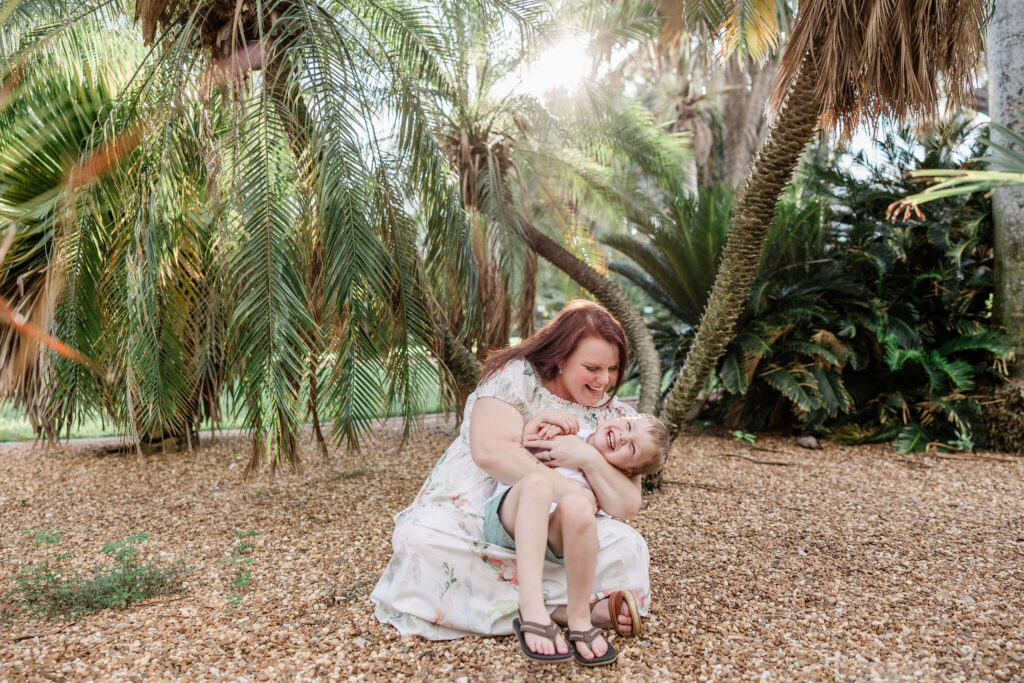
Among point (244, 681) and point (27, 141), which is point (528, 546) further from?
point (27, 141)

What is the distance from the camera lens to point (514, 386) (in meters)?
2.72

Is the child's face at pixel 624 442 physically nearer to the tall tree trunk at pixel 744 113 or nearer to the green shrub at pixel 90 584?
the green shrub at pixel 90 584

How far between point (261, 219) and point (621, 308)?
114 inches

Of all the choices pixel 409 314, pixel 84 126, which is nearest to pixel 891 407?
pixel 409 314

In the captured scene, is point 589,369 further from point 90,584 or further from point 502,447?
point 90,584

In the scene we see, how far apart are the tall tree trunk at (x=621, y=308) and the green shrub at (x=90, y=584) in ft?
10.2

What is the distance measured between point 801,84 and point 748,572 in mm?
2387

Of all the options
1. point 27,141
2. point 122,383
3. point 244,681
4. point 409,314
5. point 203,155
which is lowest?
point 244,681

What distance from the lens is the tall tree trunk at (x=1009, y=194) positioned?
5.60 m

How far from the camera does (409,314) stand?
13.2 feet

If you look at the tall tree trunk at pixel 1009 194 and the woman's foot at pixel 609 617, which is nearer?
the woman's foot at pixel 609 617

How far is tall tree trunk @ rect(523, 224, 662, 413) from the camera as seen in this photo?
203 inches

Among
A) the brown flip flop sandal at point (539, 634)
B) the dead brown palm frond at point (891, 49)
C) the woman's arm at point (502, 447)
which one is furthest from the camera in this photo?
the dead brown palm frond at point (891, 49)

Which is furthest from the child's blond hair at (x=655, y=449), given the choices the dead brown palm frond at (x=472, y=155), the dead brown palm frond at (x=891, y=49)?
the dead brown palm frond at (x=472, y=155)
